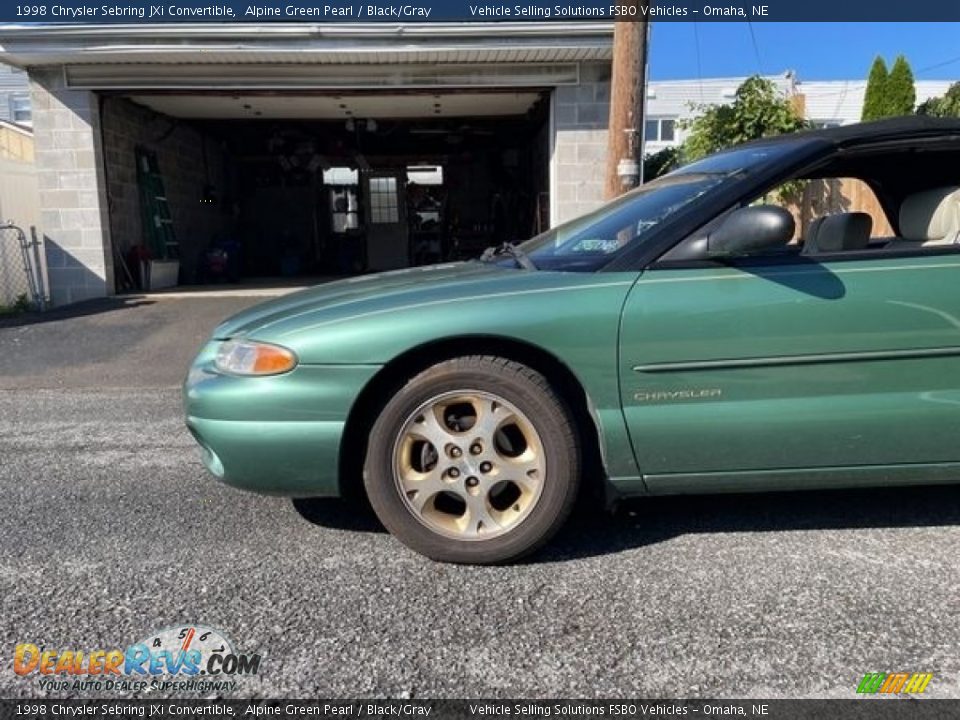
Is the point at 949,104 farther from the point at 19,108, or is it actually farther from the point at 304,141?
the point at 19,108

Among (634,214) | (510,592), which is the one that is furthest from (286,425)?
(634,214)

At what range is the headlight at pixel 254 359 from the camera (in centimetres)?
287

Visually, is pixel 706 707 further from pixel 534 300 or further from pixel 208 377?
pixel 208 377

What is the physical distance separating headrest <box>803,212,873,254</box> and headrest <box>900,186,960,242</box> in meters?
0.55

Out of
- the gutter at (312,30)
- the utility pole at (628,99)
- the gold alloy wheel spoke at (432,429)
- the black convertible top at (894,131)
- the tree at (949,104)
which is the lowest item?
the gold alloy wheel spoke at (432,429)

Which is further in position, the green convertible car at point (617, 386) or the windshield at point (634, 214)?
the windshield at point (634, 214)

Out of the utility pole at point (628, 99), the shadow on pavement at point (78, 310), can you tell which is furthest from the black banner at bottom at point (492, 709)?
the shadow on pavement at point (78, 310)

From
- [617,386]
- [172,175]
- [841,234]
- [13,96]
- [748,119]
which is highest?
[13,96]

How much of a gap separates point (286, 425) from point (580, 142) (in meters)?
8.57

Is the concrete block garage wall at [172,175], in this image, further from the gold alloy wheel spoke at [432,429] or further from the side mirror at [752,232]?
the side mirror at [752,232]

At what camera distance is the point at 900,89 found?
14.3m

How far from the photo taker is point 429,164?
1844 cm

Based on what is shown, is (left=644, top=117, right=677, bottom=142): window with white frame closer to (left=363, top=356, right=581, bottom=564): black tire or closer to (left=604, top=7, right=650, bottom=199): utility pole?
(left=604, top=7, right=650, bottom=199): utility pole

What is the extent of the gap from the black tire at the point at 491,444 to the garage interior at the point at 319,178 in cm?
877
